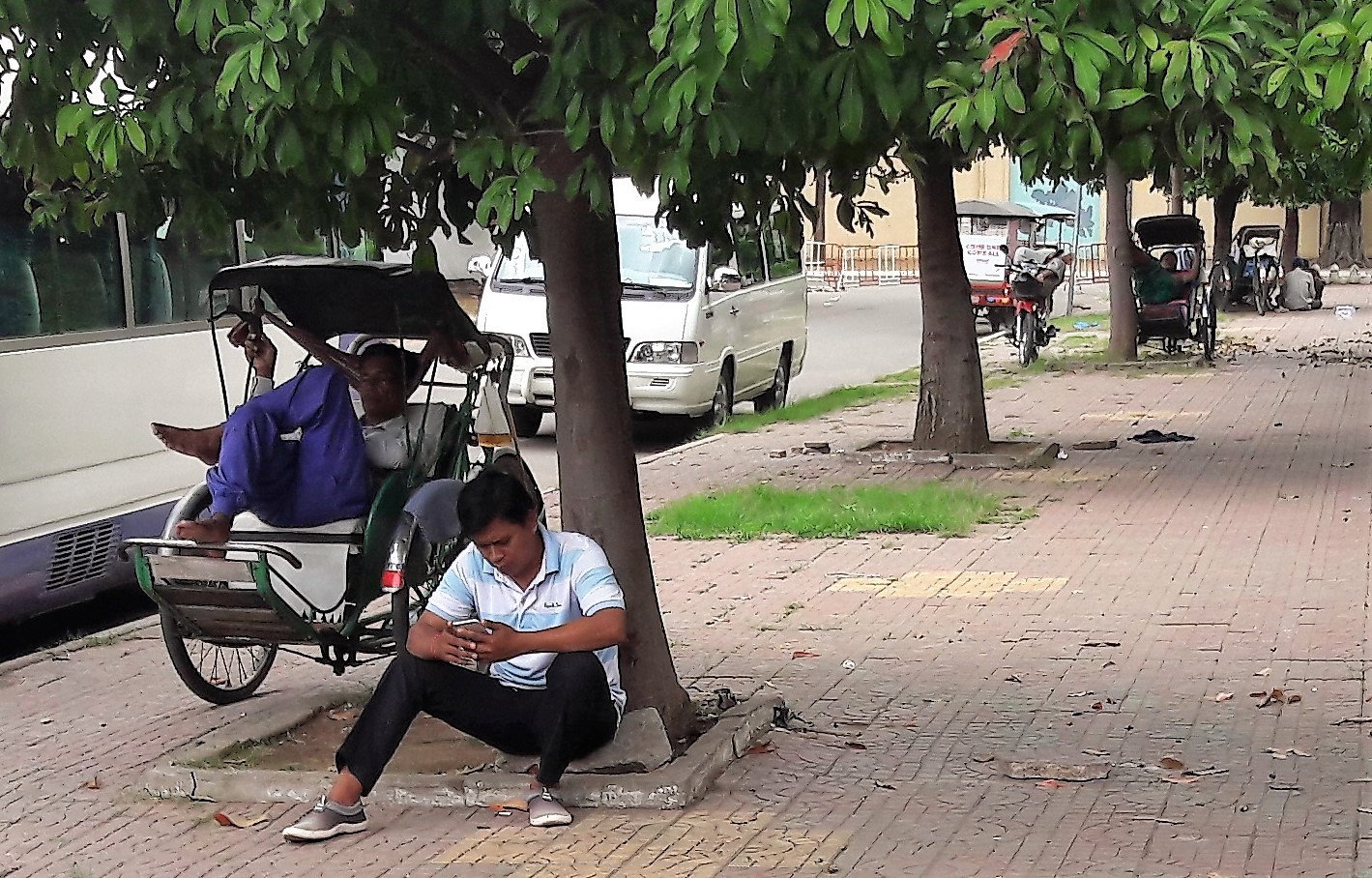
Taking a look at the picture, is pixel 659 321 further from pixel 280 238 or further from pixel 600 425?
pixel 600 425

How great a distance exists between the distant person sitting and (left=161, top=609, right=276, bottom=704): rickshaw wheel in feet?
54.7

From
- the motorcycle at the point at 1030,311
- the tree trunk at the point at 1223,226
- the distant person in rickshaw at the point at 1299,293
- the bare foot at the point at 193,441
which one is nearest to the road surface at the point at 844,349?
the motorcycle at the point at 1030,311

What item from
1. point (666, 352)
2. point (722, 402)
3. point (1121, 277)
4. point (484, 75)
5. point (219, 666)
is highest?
point (484, 75)

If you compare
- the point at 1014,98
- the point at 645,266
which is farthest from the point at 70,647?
the point at 645,266

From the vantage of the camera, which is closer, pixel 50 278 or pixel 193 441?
pixel 193 441

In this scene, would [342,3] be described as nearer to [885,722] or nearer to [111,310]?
[885,722]

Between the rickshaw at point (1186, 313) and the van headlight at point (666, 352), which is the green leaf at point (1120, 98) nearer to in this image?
the van headlight at point (666, 352)

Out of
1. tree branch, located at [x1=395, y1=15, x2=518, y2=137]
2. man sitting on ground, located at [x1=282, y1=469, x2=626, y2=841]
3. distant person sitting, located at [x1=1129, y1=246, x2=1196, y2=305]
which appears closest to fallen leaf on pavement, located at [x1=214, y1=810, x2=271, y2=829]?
man sitting on ground, located at [x1=282, y1=469, x2=626, y2=841]

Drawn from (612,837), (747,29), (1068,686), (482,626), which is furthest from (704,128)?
(1068,686)

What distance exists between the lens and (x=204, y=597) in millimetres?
6590

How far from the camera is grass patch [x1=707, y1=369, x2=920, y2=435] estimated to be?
687 inches

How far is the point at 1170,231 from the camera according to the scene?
83.4 feet

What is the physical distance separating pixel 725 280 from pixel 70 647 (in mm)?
9349

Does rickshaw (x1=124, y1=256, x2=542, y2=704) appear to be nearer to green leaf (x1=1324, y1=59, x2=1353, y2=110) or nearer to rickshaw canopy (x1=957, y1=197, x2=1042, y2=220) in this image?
green leaf (x1=1324, y1=59, x2=1353, y2=110)
